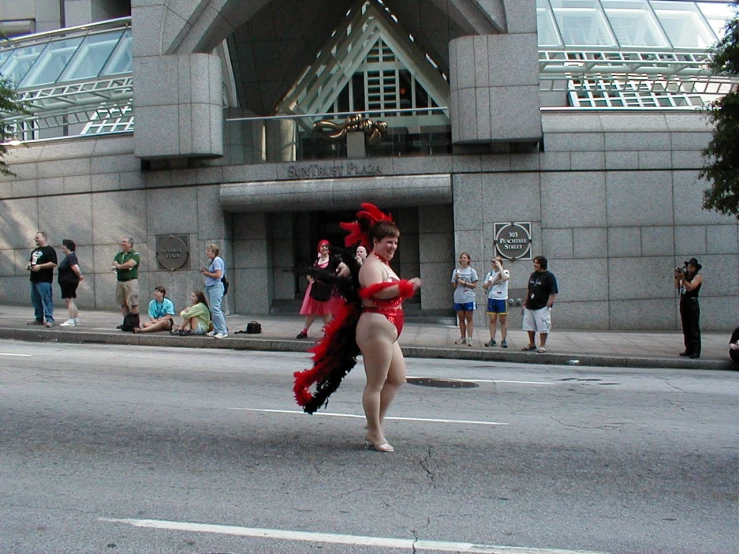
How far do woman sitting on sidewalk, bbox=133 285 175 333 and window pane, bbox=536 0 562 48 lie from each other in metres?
12.4

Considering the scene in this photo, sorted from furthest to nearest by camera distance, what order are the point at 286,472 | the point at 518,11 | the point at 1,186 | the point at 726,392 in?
the point at 1,186, the point at 518,11, the point at 726,392, the point at 286,472

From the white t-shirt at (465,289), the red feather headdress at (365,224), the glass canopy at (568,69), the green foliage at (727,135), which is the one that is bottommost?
the white t-shirt at (465,289)

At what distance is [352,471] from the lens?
5266 millimetres

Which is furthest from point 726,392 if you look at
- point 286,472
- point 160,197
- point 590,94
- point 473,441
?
point 160,197

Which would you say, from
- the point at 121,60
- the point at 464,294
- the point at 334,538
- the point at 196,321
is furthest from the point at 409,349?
the point at 121,60

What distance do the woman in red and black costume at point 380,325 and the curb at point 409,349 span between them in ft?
23.5

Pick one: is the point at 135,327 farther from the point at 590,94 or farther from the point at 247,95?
the point at 590,94

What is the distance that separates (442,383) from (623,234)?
9.31 metres

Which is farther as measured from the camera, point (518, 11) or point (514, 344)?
point (518, 11)

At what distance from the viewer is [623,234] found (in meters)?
17.1

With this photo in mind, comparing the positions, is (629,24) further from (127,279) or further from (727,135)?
(127,279)

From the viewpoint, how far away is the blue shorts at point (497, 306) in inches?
530

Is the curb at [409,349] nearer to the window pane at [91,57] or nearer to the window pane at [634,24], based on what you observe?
the window pane at [91,57]

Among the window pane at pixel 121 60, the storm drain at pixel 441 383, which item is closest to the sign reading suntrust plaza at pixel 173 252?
the window pane at pixel 121 60
